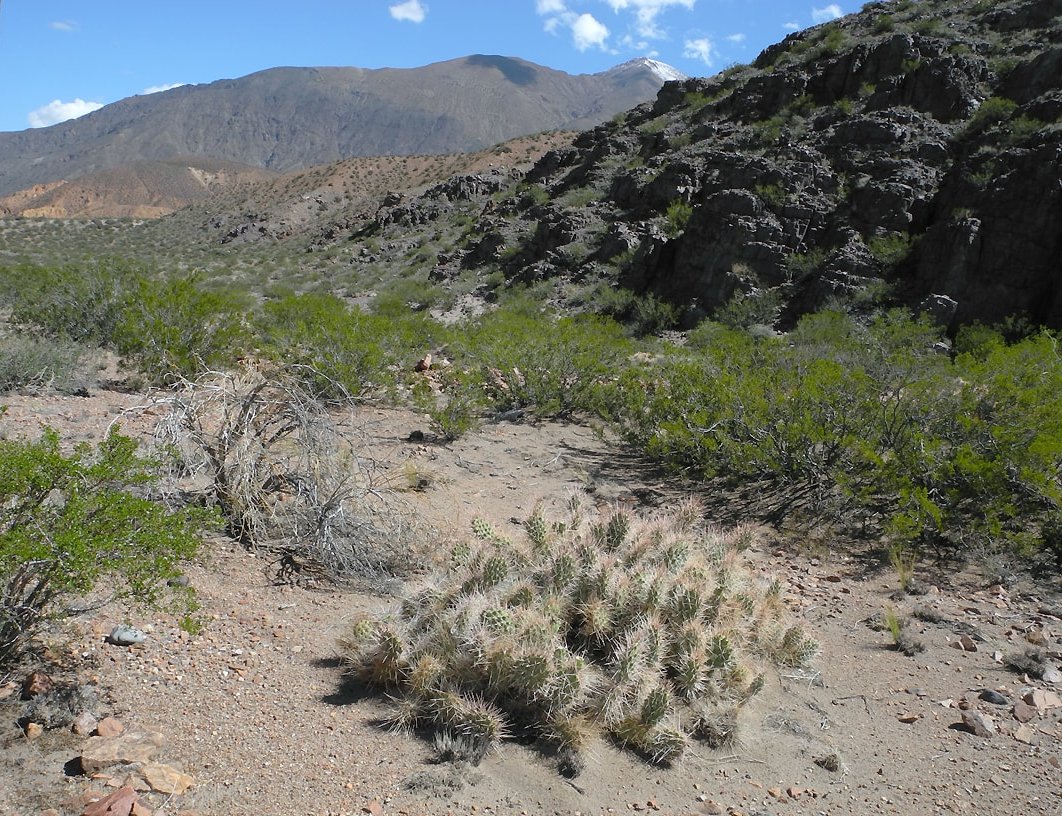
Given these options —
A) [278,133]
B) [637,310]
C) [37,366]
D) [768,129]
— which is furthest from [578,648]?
[278,133]

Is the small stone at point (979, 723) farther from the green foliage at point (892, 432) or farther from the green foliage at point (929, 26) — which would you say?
the green foliage at point (929, 26)

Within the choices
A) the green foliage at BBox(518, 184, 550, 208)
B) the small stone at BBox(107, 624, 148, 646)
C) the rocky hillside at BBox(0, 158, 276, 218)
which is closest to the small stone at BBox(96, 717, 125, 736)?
the small stone at BBox(107, 624, 148, 646)

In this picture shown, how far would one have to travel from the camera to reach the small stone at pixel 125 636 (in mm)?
4012

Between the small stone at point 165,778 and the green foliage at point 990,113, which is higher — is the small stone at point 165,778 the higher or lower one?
the lower one

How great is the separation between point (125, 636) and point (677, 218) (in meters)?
21.2

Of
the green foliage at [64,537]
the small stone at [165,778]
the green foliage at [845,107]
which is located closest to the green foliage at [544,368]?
the green foliage at [64,537]

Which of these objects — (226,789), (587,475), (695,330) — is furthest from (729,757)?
(695,330)

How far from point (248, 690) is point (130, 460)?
1283mm

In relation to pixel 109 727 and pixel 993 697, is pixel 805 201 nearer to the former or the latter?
pixel 993 697

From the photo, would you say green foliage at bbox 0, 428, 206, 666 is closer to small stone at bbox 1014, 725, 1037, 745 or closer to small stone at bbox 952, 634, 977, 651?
small stone at bbox 1014, 725, 1037, 745

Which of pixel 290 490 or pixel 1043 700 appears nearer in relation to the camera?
pixel 1043 700

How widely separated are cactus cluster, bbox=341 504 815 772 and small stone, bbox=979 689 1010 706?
0.93m

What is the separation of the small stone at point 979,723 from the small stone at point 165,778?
3.77 metres

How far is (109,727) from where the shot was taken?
11.0 feet
